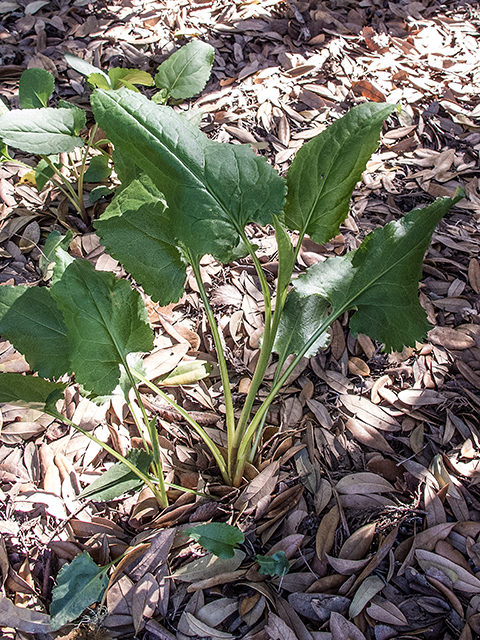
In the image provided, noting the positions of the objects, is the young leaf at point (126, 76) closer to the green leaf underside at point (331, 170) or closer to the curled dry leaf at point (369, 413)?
the green leaf underside at point (331, 170)

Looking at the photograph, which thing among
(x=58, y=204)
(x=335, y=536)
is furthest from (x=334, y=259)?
(x=58, y=204)

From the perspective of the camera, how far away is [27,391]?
1.06 m

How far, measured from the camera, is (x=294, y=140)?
2193mm

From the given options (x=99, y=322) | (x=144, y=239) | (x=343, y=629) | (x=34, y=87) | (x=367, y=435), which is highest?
(x=34, y=87)

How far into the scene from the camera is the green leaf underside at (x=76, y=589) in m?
1.02

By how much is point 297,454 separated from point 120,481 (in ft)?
1.76

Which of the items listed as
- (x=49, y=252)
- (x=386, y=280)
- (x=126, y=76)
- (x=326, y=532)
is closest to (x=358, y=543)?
(x=326, y=532)

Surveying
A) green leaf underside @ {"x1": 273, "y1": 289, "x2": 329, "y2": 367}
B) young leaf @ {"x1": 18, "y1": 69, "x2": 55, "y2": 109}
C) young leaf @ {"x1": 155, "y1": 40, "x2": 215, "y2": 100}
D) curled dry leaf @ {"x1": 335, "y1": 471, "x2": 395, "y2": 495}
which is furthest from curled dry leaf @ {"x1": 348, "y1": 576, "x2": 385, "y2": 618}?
young leaf @ {"x1": 18, "y1": 69, "x2": 55, "y2": 109}

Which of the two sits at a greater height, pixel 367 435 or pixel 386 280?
pixel 386 280

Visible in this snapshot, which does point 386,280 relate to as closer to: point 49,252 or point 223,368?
point 223,368

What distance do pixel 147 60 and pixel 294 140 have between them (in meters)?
0.92

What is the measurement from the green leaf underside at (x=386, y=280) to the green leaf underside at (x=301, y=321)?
4.0 inches

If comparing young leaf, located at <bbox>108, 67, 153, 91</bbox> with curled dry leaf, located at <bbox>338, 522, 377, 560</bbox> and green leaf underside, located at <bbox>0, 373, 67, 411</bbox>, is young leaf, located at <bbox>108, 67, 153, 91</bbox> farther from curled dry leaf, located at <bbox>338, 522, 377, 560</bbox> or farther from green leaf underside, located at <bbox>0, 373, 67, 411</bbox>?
curled dry leaf, located at <bbox>338, 522, 377, 560</bbox>

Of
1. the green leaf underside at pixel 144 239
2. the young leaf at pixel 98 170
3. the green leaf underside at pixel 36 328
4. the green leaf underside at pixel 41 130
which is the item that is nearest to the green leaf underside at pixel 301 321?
the green leaf underside at pixel 144 239
